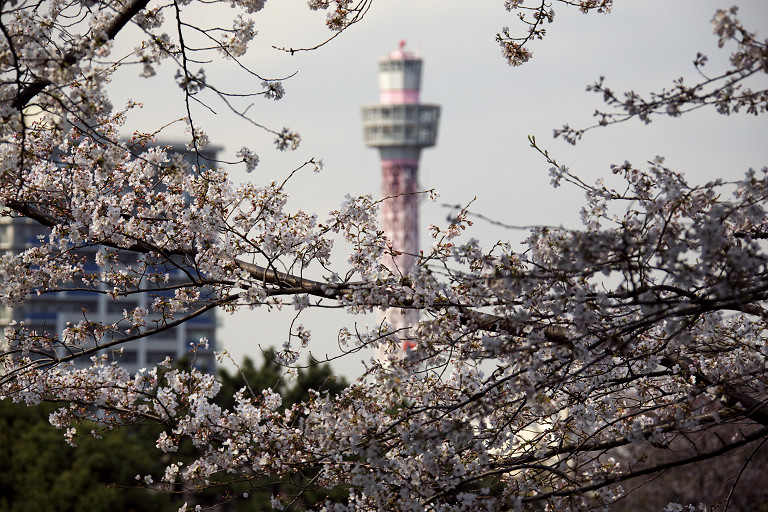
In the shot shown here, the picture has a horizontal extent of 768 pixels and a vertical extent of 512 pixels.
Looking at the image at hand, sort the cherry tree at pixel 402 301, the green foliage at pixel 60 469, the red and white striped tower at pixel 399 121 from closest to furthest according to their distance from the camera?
the cherry tree at pixel 402 301 → the green foliage at pixel 60 469 → the red and white striped tower at pixel 399 121

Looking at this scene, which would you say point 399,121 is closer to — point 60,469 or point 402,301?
point 60,469

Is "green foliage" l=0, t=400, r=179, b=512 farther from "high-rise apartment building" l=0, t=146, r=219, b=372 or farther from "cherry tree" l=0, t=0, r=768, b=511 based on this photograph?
"high-rise apartment building" l=0, t=146, r=219, b=372

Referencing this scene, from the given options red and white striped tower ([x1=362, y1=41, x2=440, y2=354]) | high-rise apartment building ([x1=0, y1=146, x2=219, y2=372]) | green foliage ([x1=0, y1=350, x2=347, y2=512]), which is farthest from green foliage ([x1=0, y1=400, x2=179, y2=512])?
red and white striped tower ([x1=362, y1=41, x2=440, y2=354])

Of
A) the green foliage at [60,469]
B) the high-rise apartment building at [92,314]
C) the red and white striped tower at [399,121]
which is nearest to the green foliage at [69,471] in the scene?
the green foliage at [60,469]

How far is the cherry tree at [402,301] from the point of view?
198 inches

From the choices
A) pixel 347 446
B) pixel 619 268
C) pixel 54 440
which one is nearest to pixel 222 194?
pixel 347 446

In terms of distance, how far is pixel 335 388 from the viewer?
85.8 ft

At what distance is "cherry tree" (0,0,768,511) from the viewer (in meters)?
5.03

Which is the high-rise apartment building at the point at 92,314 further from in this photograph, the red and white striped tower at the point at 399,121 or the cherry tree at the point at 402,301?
the cherry tree at the point at 402,301

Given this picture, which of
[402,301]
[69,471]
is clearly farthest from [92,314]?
[402,301]

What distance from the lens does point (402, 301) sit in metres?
6.09

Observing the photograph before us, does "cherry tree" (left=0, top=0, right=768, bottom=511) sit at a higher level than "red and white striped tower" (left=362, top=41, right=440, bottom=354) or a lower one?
lower

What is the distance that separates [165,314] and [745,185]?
392 centimetres

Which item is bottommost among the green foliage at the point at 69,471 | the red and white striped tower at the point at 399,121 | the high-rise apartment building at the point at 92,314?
the green foliage at the point at 69,471
